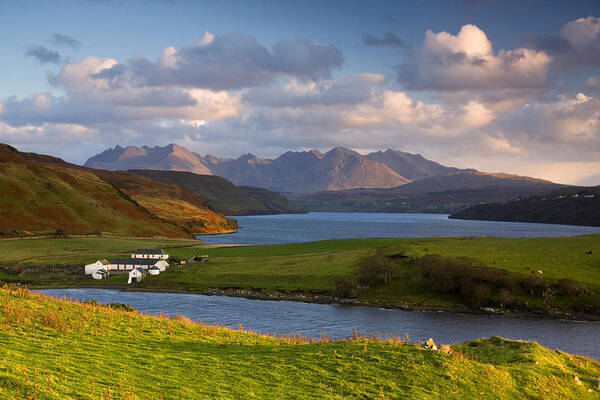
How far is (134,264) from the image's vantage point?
11906cm

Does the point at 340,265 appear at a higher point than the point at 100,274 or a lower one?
higher

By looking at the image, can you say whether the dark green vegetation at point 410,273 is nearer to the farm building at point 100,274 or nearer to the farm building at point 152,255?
the farm building at point 100,274

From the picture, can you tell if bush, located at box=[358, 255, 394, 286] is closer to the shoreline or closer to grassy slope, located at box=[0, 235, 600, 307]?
grassy slope, located at box=[0, 235, 600, 307]

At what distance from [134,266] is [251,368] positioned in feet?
339

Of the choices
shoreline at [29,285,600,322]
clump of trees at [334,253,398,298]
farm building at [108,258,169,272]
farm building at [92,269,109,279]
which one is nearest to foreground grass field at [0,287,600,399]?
shoreline at [29,285,600,322]

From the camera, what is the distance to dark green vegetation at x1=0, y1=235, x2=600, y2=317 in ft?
272

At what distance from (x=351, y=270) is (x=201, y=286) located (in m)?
33.0

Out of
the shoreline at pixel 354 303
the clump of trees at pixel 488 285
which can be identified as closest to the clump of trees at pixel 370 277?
the shoreline at pixel 354 303

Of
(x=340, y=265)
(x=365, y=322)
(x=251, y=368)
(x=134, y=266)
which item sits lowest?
(x=365, y=322)

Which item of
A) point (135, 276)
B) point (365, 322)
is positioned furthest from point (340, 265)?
point (135, 276)

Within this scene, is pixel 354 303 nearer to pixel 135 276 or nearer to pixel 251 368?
pixel 135 276

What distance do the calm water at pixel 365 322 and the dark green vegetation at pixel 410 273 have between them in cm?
656

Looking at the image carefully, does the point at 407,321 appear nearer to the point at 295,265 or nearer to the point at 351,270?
the point at 351,270

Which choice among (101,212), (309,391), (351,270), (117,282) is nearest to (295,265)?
(351,270)
